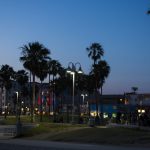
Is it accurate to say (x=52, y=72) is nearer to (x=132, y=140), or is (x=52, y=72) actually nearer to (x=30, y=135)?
(x=30, y=135)

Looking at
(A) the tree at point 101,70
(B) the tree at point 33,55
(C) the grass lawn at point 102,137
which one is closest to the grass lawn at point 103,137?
(C) the grass lawn at point 102,137

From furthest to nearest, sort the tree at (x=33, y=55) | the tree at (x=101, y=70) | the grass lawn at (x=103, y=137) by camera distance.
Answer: the tree at (x=101, y=70) → the tree at (x=33, y=55) → the grass lawn at (x=103, y=137)

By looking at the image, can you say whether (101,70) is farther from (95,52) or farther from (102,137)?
(102,137)

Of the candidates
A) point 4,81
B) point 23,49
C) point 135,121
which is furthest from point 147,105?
point 4,81

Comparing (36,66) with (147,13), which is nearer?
(147,13)

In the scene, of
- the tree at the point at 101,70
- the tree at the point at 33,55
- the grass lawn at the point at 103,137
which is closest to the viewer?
the grass lawn at the point at 103,137

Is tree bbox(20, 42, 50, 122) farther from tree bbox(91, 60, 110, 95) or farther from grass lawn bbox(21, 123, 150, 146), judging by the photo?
grass lawn bbox(21, 123, 150, 146)

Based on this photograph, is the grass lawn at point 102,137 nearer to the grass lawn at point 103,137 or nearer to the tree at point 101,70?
the grass lawn at point 103,137

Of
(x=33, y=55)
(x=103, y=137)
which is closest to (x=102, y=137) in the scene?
(x=103, y=137)

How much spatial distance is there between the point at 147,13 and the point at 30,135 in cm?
1313

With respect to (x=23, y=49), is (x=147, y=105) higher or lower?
lower

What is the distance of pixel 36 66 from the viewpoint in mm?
75062

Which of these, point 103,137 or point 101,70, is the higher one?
point 101,70

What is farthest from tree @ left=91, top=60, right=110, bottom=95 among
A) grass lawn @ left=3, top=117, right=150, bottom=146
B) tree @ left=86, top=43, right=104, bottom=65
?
grass lawn @ left=3, top=117, right=150, bottom=146
